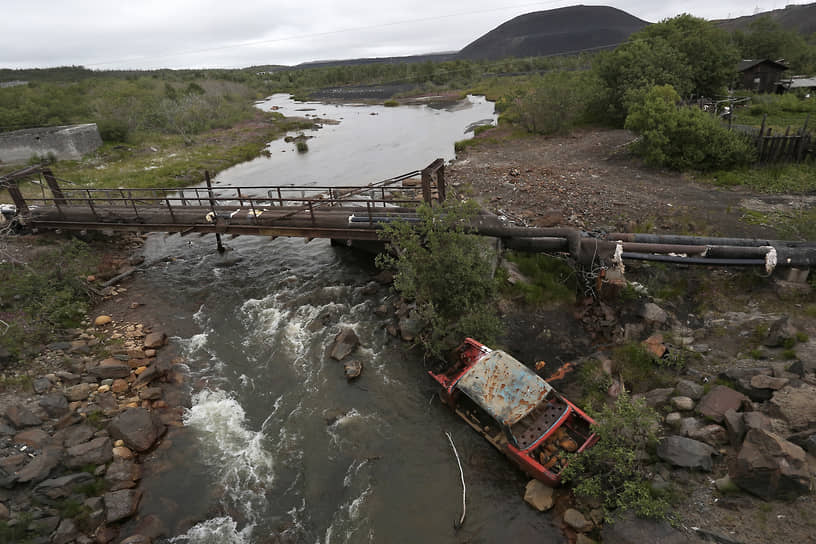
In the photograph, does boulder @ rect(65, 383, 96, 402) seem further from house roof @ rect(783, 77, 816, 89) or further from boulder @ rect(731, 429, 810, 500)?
house roof @ rect(783, 77, 816, 89)

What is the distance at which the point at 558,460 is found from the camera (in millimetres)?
10781

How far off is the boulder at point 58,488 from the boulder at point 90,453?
463 millimetres

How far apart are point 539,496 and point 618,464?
84.6 inches

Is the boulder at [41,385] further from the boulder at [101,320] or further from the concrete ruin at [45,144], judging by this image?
the concrete ruin at [45,144]

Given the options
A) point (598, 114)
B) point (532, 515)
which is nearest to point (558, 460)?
point (532, 515)

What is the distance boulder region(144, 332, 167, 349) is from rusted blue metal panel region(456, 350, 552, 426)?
1286 centimetres

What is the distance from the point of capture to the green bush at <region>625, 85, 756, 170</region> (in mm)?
26234

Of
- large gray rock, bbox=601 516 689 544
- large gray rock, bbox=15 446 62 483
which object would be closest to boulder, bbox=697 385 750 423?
large gray rock, bbox=601 516 689 544

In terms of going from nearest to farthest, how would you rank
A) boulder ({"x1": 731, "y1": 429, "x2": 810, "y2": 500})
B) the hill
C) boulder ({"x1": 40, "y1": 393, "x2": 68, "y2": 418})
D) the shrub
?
boulder ({"x1": 731, "y1": 429, "x2": 810, "y2": 500}), the shrub, boulder ({"x1": 40, "y1": 393, "x2": 68, "y2": 418}), the hill

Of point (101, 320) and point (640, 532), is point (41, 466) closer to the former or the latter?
point (101, 320)

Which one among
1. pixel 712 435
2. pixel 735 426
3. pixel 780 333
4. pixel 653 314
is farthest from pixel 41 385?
pixel 780 333

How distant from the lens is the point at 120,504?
1089 cm

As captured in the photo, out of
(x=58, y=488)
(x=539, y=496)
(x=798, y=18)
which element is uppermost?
(x=798, y=18)

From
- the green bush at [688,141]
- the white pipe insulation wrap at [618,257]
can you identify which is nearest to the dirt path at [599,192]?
the green bush at [688,141]
